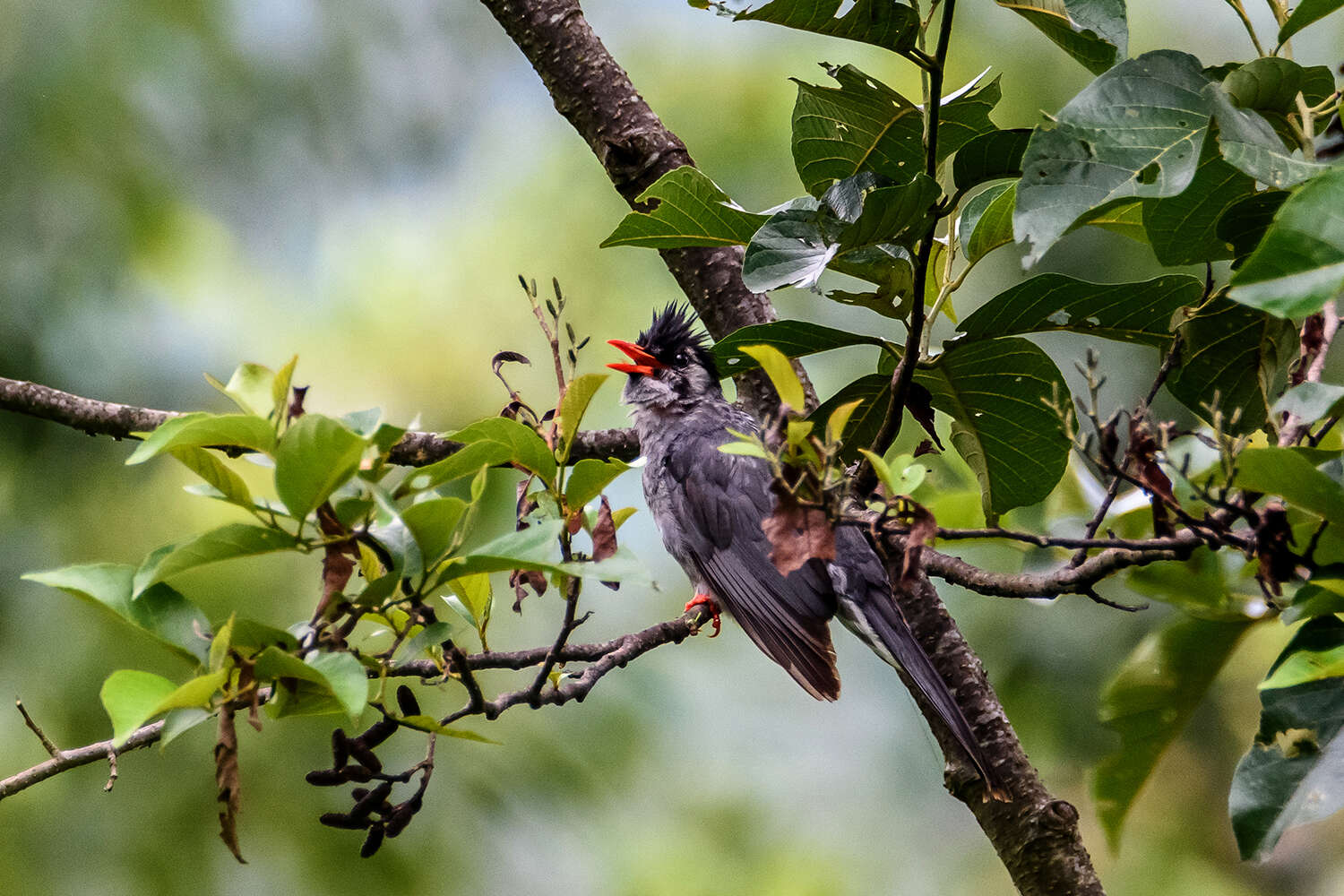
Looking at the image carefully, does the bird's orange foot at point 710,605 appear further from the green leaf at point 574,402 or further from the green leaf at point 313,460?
the green leaf at point 313,460

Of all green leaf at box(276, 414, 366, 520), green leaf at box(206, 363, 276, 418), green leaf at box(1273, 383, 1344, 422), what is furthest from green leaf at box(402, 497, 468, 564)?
green leaf at box(1273, 383, 1344, 422)

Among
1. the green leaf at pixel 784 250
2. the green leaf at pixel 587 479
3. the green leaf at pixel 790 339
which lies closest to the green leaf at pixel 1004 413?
the green leaf at pixel 790 339

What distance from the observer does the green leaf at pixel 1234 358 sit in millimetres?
1545

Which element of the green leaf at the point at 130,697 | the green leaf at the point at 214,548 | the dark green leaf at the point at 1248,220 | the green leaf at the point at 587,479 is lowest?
the green leaf at the point at 130,697

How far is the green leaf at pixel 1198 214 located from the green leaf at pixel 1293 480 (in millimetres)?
404

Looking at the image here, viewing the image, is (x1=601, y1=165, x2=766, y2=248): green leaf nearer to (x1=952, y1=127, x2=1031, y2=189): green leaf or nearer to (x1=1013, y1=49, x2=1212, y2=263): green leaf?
(x1=952, y1=127, x2=1031, y2=189): green leaf

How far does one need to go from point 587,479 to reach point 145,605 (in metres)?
0.53

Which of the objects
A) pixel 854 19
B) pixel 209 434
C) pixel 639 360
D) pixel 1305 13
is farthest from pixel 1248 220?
pixel 639 360

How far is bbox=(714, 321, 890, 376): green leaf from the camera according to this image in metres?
1.64

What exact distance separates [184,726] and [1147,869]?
4072 mm

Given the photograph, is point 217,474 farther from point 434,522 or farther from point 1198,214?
point 1198,214

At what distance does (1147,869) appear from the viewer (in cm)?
412

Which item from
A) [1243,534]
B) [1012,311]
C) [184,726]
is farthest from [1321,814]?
[184,726]

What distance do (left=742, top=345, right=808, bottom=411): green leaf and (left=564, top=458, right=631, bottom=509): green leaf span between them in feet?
0.96
